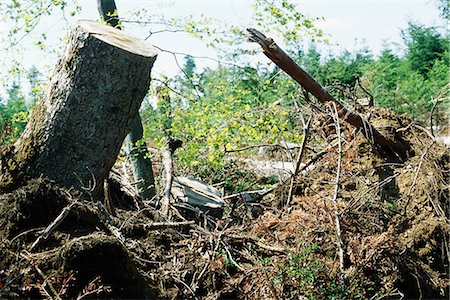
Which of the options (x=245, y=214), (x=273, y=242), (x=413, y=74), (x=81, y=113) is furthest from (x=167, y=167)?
(x=413, y=74)

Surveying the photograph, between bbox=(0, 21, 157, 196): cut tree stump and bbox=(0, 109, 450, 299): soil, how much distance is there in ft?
0.75

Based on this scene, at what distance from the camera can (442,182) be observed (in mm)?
5746

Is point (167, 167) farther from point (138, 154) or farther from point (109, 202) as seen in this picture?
point (138, 154)

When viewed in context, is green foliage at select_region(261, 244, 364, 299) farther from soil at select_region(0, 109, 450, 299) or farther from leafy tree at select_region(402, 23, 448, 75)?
leafy tree at select_region(402, 23, 448, 75)

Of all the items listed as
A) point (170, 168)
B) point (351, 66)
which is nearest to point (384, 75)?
point (351, 66)

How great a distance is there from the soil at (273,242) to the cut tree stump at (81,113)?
23 cm

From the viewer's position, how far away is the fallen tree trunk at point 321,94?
577 centimetres

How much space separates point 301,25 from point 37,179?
5.52 meters

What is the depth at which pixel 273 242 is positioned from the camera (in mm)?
4773

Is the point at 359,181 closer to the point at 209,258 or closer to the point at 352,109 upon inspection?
the point at 352,109

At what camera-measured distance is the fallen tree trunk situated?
18.9ft

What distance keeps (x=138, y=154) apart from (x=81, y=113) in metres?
3.56

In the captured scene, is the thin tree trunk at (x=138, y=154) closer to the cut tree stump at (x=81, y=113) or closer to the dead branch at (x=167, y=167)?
the dead branch at (x=167, y=167)

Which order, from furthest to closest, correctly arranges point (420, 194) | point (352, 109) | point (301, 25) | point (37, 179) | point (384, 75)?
point (384, 75) < point (301, 25) < point (352, 109) < point (420, 194) < point (37, 179)
